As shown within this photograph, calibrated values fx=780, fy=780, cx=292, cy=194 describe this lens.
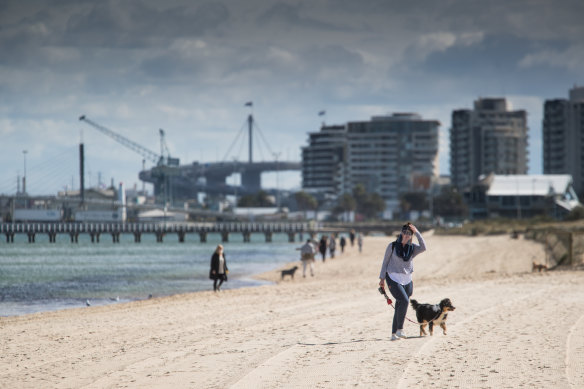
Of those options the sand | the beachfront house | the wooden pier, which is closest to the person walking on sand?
the sand

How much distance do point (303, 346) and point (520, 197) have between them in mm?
146622

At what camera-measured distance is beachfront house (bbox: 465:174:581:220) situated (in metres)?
149

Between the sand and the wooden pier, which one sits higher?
the sand

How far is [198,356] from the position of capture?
39.4 ft

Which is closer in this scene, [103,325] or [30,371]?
[30,371]

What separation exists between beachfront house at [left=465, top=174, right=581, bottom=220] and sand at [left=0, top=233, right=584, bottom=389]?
440 ft

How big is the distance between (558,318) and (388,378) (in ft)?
23.1

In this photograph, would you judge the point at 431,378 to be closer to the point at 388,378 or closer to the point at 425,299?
the point at 388,378

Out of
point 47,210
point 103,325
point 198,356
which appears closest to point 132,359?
point 198,356

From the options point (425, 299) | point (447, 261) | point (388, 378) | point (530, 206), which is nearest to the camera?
point (388, 378)

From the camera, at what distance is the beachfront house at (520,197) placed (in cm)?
14938

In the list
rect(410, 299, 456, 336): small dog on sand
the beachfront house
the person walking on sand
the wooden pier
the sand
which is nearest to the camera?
the sand

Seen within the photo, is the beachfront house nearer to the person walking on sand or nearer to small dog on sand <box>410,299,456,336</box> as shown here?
small dog on sand <box>410,299,456,336</box>

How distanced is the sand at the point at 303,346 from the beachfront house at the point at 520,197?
13421 cm
